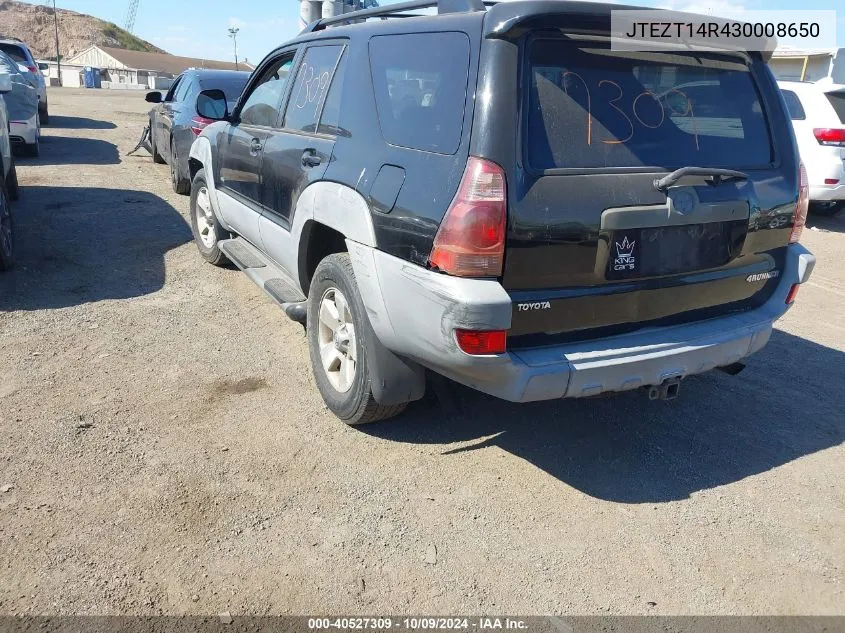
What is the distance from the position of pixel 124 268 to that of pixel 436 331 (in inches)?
170

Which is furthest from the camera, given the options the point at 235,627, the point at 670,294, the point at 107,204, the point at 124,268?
the point at 107,204

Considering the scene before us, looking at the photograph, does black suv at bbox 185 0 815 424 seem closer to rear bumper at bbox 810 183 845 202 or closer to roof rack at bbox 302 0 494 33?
roof rack at bbox 302 0 494 33

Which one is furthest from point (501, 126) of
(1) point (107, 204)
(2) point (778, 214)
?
(1) point (107, 204)

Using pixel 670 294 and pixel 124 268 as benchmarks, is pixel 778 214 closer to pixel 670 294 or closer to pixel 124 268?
pixel 670 294

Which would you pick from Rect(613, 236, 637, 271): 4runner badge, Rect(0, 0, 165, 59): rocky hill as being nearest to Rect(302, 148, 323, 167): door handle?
Rect(613, 236, 637, 271): 4runner badge

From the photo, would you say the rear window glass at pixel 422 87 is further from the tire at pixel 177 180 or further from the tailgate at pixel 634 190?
the tire at pixel 177 180

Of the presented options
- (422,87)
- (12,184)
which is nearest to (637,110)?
(422,87)

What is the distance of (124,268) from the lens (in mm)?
6191

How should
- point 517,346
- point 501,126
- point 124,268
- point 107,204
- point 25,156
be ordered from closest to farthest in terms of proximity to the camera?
1. point 501,126
2. point 517,346
3. point 124,268
4. point 107,204
5. point 25,156

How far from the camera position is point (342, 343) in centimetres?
369

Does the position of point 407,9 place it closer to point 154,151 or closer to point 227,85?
point 227,85

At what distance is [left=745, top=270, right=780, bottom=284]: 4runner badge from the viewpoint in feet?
11.5

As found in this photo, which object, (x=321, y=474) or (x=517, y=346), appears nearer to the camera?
(x=517, y=346)

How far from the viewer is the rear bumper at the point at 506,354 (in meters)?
2.75
